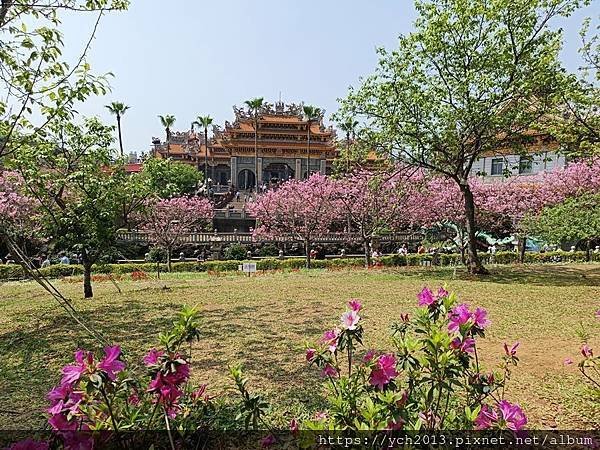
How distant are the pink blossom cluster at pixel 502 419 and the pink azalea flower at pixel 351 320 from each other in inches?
23.6

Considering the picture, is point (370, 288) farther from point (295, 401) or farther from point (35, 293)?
point (35, 293)

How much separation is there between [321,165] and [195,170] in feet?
34.4

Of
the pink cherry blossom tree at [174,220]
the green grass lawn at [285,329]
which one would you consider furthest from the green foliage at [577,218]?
the pink cherry blossom tree at [174,220]

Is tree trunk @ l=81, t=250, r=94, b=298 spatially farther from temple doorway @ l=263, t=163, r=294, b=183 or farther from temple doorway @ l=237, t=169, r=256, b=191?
temple doorway @ l=263, t=163, r=294, b=183

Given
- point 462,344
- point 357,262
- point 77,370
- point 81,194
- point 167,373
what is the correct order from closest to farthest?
1. point 77,370
2. point 167,373
3. point 462,344
4. point 81,194
5. point 357,262

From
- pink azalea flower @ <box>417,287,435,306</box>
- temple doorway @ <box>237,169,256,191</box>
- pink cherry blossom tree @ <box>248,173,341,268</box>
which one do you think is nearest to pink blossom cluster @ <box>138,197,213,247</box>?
pink cherry blossom tree @ <box>248,173,341,268</box>

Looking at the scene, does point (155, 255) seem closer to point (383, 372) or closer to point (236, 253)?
point (236, 253)

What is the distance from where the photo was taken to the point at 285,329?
5.37 metres

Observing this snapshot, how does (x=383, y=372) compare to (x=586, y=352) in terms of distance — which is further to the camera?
(x=586, y=352)

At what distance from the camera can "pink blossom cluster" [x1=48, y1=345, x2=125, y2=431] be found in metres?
1.42

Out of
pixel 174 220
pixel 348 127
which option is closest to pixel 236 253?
pixel 174 220

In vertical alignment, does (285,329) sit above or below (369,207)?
below

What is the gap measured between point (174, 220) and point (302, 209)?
609cm

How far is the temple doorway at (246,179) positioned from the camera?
132 feet
